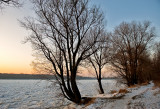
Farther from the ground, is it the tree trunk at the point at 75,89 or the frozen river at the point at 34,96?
the tree trunk at the point at 75,89

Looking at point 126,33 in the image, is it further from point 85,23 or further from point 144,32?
point 85,23

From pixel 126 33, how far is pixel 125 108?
60.3 ft

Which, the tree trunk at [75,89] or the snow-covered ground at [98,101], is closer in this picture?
the snow-covered ground at [98,101]

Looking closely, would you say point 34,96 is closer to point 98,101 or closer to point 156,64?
point 98,101

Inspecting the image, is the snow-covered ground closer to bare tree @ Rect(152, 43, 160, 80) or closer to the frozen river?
the frozen river

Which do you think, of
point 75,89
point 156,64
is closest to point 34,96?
point 75,89

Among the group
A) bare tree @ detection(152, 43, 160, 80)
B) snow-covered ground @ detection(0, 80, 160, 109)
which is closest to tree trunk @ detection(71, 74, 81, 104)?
snow-covered ground @ detection(0, 80, 160, 109)

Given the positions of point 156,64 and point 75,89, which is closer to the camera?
point 75,89

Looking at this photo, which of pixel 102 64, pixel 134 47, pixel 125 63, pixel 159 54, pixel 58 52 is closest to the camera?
pixel 58 52

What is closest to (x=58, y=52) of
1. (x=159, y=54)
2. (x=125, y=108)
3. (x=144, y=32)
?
(x=125, y=108)

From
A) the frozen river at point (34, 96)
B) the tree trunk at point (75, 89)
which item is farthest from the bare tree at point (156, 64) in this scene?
the tree trunk at point (75, 89)

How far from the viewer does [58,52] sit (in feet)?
39.1

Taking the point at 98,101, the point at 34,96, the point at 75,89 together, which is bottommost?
the point at 34,96

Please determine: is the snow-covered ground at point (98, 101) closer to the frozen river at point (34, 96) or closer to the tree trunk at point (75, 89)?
the frozen river at point (34, 96)
